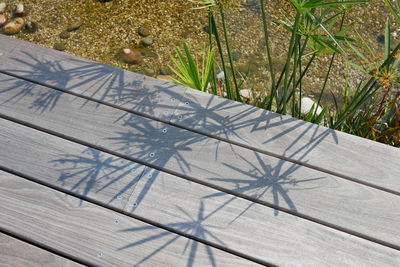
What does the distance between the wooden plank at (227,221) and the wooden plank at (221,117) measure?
22 cm

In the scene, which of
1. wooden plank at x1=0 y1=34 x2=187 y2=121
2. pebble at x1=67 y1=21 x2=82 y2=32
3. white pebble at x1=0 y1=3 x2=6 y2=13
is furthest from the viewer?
→ white pebble at x1=0 y1=3 x2=6 y2=13

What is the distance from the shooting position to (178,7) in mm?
3145

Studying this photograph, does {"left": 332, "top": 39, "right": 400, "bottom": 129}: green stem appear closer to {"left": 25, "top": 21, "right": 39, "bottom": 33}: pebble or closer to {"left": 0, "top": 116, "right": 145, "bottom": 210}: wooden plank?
{"left": 0, "top": 116, "right": 145, "bottom": 210}: wooden plank

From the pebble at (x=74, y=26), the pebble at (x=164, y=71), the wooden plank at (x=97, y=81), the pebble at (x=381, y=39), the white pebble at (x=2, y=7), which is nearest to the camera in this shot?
the wooden plank at (x=97, y=81)

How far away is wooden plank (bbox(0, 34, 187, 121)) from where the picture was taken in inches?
58.4

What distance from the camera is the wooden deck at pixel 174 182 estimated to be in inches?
45.8

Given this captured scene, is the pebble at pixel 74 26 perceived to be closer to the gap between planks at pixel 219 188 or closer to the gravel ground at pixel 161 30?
the gravel ground at pixel 161 30

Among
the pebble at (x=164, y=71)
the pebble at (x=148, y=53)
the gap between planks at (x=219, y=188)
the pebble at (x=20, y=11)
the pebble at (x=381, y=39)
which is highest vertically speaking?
the pebble at (x=381, y=39)

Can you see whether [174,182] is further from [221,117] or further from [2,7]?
[2,7]

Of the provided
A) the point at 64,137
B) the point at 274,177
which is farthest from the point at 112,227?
the point at 274,177

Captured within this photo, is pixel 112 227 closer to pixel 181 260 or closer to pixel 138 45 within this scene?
pixel 181 260

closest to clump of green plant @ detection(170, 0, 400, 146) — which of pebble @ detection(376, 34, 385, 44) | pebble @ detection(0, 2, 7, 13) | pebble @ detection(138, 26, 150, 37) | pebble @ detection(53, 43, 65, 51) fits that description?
pebble @ detection(376, 34, 385, 44)

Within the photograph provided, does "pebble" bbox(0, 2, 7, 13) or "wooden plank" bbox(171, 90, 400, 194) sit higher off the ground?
"pebble" bbox(0, 2, 7, 13)

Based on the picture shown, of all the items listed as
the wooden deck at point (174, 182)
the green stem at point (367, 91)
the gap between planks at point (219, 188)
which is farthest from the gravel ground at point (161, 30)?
the gap between planks at point (219, 188)
